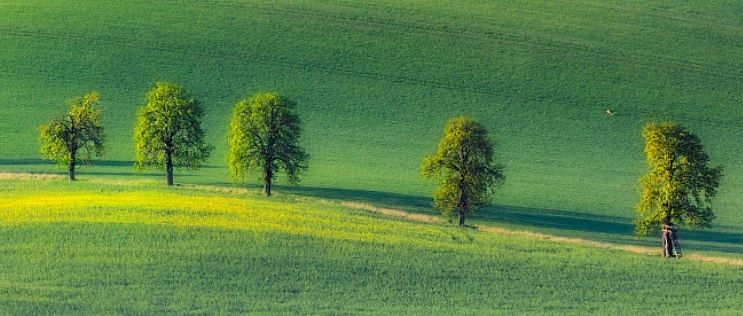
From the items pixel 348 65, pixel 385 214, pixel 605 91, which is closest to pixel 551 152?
pixel 605 91

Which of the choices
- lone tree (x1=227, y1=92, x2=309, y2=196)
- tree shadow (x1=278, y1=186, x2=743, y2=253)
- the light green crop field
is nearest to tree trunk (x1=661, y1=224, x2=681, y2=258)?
tree shadow (x1=278, y1=186, x2=743, y2=253)

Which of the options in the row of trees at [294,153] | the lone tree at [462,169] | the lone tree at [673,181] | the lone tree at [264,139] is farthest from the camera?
the lone tree at [264,139]

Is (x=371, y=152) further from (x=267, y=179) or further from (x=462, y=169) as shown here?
(x=462, y=169)

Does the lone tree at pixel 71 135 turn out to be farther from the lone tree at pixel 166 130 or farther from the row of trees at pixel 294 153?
the lone tree at pixel 166 130

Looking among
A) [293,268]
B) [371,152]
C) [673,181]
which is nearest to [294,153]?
[371,152]

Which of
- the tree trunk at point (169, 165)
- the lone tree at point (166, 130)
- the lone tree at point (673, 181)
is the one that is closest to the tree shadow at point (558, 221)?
the lone tree at point (673, 181)

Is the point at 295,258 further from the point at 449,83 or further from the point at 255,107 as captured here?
the point at 449,83

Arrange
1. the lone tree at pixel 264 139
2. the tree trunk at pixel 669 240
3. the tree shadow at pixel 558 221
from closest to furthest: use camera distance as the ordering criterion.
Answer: the tree trunk at pixel 669 240
the tree shadow at pixel 558 221
the lone tree at pixel 264 139
